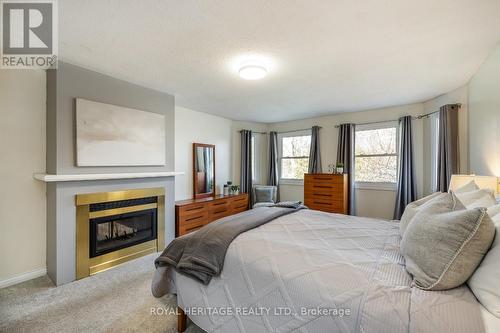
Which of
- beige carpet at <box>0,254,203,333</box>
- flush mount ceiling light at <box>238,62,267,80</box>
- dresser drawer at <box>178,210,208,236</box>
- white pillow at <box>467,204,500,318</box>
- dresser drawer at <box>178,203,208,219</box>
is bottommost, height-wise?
beige carpet at <box>0,254,203,333</box>

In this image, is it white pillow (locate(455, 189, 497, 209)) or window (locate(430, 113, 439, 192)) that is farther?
window (locate(430, 113, 439, 192))

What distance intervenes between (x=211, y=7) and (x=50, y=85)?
2.14 meters

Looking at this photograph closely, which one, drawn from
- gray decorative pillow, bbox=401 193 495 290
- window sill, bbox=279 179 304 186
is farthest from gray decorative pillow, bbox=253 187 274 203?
gray decorative pillow, bbox=401 193 495 290

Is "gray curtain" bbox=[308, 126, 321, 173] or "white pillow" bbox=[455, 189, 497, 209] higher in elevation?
"gray curtain" bbox=[308, 126, 321, 173]

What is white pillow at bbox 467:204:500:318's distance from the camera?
33.2 inches

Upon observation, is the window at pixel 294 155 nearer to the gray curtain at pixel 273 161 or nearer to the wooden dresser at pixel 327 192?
the gray curtain at pixel 273 161

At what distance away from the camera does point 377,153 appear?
4.45 meters

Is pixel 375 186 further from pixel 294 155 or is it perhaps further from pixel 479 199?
pixel 479 199


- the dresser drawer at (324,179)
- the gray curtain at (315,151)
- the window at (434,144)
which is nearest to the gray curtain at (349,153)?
the dresser drawer at (324,179)

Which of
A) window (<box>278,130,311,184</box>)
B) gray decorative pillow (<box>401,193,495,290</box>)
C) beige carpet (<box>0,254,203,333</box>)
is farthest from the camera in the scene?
window (<box>278,130,311,184</box>)

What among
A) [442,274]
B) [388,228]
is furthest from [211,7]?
[388,228]

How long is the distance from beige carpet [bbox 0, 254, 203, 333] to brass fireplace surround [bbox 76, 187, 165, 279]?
5.8 inches

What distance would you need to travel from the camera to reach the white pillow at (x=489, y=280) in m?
0.84

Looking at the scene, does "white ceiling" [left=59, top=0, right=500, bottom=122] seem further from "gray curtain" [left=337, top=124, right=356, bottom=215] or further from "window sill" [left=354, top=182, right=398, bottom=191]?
"window sill" [left=354, top=182, right=398, bottom=191]
